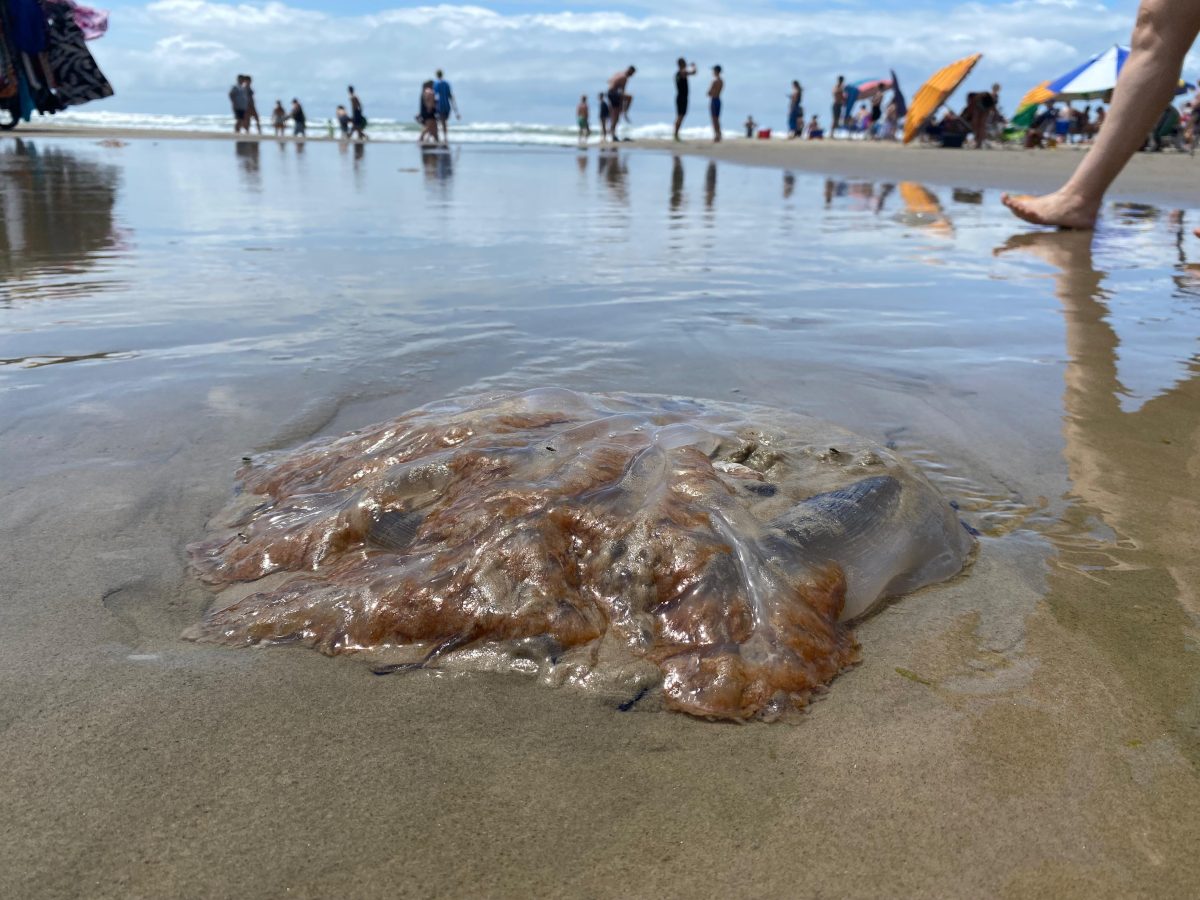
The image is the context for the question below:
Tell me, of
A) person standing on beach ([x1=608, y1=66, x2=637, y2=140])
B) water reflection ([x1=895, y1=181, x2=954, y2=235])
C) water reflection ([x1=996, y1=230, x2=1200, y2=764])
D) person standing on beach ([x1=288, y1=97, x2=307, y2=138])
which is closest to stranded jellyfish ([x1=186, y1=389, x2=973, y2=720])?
water reflection ([x1=996, y1=230, x2=1200, y2=764])

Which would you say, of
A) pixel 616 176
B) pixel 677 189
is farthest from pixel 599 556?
pixel 616 176

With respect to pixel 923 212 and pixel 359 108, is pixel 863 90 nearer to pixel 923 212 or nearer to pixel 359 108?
pixel 359 108

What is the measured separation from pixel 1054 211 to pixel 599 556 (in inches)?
215

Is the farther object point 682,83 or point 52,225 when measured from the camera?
point 682,83

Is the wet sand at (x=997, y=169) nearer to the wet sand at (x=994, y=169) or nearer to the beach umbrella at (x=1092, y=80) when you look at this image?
the wet sand at (x=994, y=169)

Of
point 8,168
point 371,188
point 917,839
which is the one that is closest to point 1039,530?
point 917,839

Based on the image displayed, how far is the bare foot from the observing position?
5.76 meters

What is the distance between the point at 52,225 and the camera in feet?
21.7

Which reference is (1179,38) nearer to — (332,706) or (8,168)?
(332,706)

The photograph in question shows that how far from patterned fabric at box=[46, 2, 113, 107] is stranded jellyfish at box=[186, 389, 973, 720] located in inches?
739

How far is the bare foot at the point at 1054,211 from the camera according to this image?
576 centimetres

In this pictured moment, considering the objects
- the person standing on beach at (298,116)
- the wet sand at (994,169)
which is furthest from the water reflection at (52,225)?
the person standing on beach at (298,116)

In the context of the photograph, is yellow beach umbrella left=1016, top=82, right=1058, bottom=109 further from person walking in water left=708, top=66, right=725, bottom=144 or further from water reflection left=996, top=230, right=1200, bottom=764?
water reflection left=996, top=230, right=1200, bottom=764

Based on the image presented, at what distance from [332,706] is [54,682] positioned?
0.45 meters
